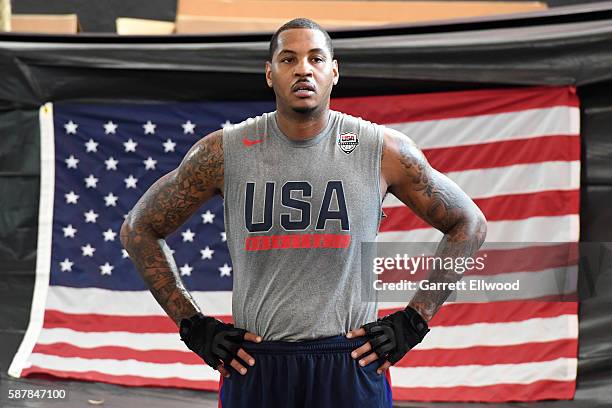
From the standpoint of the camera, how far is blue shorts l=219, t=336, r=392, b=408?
226 centimetres

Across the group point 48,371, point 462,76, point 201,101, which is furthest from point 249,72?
point 48,371

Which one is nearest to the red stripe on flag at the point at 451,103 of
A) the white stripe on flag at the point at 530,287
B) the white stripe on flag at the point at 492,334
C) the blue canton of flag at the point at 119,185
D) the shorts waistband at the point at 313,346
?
the blue canton of flag at the point at 119,185

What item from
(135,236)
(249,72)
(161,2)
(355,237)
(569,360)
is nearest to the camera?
(355,237)

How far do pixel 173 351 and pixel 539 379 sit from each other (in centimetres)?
201

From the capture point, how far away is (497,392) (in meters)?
4.42

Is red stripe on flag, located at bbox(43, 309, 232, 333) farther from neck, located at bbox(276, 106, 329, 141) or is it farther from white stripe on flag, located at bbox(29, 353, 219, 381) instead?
neck, located at bbox(276, 106, 329, 141)

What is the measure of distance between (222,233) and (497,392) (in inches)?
68.9

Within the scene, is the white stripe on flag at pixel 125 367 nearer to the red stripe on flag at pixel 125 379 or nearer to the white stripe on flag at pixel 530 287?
the red stripe on flag at pixel 125 379

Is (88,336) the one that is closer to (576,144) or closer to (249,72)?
(249,72)

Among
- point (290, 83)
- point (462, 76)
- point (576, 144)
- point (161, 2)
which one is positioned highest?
point (161, 2)

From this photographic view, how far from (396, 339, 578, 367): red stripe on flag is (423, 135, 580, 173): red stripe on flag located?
96 centimetres

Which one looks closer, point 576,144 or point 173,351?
point 576,144

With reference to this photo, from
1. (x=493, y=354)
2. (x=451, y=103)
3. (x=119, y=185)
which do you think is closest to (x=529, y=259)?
(x=493, y=354)

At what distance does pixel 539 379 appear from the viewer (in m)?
4.39
